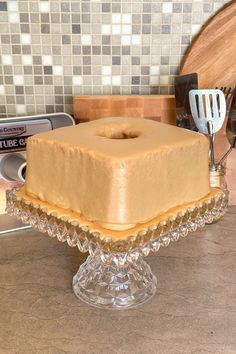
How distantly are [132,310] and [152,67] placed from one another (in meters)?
0.46

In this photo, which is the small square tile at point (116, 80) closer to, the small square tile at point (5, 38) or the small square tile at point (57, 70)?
the small square tile at point (57, 70)

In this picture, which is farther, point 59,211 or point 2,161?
point 2,161

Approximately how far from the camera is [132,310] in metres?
0.56

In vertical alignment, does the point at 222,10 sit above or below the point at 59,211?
above

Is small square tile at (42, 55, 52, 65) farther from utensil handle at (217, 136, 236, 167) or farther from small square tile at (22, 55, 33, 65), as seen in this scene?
utensil handle at (217, 136, 236, 167)

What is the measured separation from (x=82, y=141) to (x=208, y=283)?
0.27 metres

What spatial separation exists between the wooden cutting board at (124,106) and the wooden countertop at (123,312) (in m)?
0.24

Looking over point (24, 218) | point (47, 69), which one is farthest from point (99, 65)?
point (24, 218)

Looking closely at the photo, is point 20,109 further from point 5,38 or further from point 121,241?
point 121,241

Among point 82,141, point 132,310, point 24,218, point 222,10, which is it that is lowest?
point 132,310

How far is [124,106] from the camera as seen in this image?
802 mm

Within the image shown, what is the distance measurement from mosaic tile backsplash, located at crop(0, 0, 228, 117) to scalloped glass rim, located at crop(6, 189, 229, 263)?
28 cm

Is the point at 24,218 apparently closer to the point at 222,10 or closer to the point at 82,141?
the point at 82,141

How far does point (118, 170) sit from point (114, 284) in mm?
209
